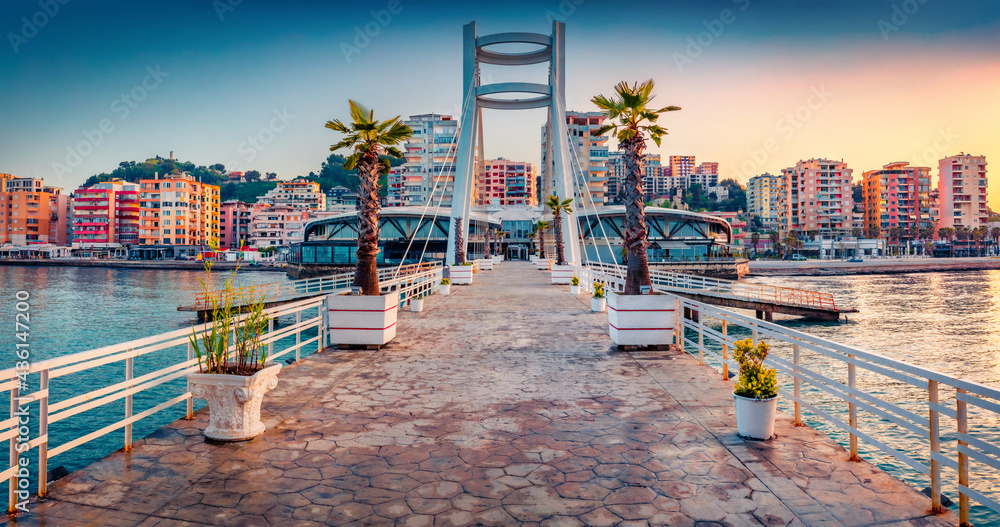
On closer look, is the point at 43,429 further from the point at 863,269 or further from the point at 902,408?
the point at 863,269

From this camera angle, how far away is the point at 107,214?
124m

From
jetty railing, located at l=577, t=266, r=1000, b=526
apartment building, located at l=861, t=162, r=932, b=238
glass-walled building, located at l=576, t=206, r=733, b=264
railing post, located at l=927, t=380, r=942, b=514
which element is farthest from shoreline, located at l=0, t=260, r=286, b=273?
apartment building, located at l=861, t=162, r=932, b=238

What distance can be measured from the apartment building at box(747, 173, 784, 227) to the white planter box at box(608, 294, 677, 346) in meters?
182

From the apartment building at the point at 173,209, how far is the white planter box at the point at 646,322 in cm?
12569

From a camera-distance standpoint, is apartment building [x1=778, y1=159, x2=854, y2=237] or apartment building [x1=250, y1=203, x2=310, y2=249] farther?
apartment building [x1=778, y1=159, x2=854, y2=237]

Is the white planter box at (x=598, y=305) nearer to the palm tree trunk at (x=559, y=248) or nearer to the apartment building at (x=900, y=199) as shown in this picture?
the palm tree trunk at (x=559, y=248)

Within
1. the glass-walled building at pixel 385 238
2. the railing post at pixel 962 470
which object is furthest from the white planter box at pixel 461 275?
the glass-walled building at pixel 385 238

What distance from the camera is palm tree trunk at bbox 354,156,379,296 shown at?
12.4 m

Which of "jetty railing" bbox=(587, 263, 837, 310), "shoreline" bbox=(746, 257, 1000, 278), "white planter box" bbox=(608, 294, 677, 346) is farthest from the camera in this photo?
"shoreline" bbox=(746, 257, 1000, 278)

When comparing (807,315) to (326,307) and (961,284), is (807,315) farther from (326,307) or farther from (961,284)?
(961,284)

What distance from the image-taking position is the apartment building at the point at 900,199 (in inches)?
5492

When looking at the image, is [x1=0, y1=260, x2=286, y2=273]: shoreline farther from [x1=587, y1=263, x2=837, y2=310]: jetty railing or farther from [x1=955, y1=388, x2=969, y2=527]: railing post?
[x1=955, y1=388, x2=969, y2=527]: railing post

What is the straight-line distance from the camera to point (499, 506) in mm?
4176

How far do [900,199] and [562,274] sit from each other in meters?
148
